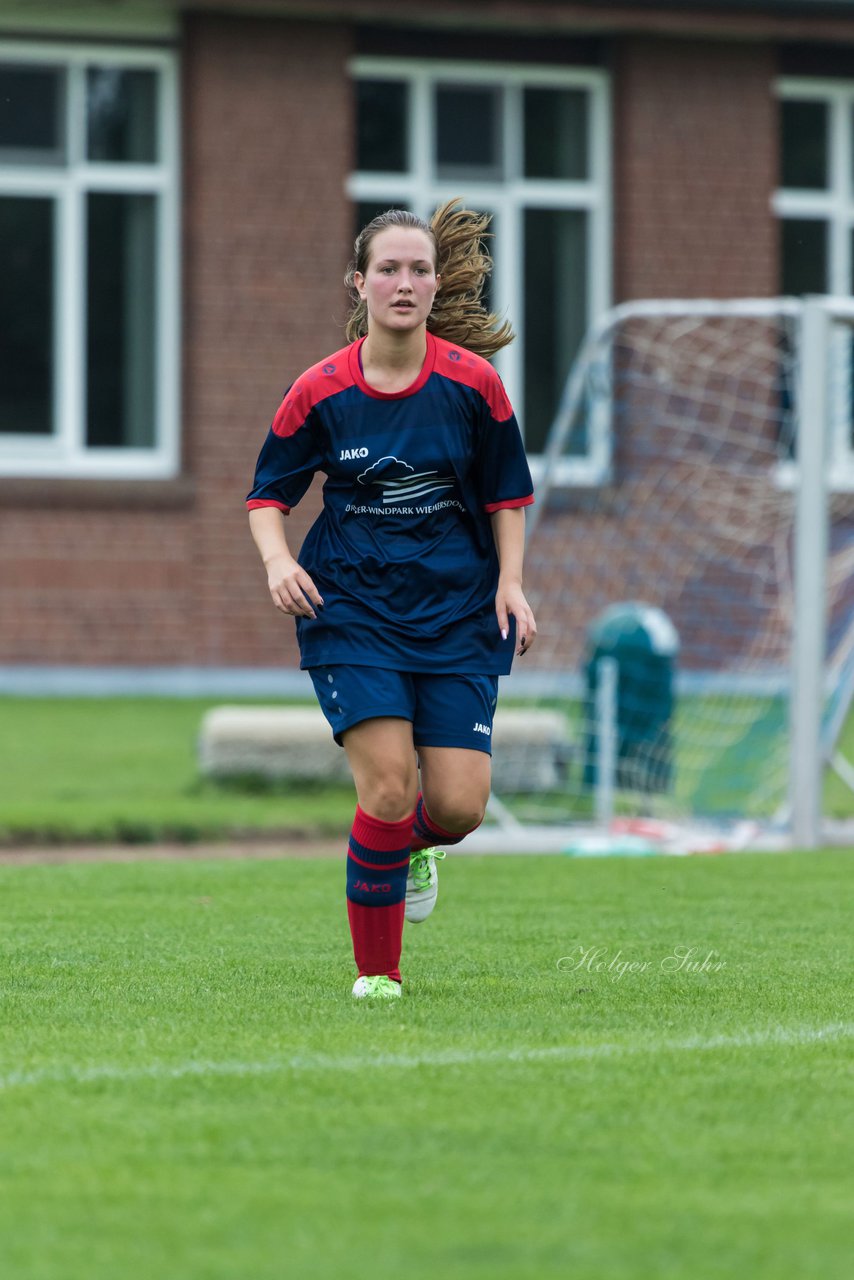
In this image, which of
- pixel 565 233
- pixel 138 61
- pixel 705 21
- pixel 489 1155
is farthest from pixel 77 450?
pixel 489 1155

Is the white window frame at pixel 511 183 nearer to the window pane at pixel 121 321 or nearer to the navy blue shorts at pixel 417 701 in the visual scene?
the window pane at pixel 121 321

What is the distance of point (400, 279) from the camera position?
530 centimetres

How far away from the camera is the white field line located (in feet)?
14.0

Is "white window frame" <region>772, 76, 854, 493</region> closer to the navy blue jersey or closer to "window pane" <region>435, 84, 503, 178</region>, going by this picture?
"window pane" <region>435, 84, 503, 178</region>

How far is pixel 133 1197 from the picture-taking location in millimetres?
3379

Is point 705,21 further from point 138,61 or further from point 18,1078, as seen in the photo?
point 18,1078

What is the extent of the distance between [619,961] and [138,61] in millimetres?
11937

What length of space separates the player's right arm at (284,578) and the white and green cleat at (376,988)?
0.89 metres

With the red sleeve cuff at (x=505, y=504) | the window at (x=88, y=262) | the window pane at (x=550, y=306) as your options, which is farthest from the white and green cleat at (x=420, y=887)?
the window pane at (x=550, y=306)

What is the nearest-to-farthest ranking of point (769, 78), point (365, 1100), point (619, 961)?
point (365, 1100) < point (619, 961) < point (769, 78)

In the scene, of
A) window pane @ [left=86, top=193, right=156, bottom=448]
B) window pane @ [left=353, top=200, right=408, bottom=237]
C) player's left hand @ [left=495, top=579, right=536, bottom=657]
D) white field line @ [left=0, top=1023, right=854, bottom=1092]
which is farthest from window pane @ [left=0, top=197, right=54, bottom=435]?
white field line @ [left=0, top=1023, right=854, bottom=1092]

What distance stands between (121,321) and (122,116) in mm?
1528

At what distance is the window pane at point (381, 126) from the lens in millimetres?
16938

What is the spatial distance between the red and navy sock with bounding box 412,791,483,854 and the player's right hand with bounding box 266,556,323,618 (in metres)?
0.64
